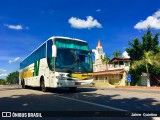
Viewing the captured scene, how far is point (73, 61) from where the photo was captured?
54.7 feet

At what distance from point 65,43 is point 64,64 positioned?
1667 millimetres

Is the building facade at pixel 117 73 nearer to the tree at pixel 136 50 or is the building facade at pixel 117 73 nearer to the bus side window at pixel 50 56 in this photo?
the tree at pixel 136 50

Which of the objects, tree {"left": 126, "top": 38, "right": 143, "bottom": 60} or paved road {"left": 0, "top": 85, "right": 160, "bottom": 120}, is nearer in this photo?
paved road {"left": 0, "top": 85, "right": 160, "bottom": 120}

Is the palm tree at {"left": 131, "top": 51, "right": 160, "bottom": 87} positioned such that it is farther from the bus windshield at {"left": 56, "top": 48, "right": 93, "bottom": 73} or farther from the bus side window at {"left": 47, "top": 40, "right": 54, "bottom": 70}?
the bus side window at {"left": 47, "top": 40, "right": 54, "bottom": 70}

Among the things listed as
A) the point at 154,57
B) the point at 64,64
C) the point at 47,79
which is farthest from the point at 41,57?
the point at 154,57

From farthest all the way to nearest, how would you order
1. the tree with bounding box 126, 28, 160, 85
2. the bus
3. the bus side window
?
the tree with bounding box 126, 28, 160, 85, the bus side window, the bus

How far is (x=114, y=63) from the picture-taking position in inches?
2359

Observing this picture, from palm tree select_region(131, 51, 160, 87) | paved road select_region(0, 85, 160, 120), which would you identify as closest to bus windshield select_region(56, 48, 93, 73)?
paved road select_region(0, 85, 160, 120)

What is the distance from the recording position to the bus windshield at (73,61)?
16.4 meters

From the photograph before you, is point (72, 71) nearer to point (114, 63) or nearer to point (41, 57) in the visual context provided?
point (41, 57)

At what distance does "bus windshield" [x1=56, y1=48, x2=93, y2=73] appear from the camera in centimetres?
1639

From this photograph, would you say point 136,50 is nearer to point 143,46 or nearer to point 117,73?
point 143,46

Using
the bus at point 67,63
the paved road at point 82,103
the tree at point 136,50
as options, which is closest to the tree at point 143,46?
the tree at point 136,50

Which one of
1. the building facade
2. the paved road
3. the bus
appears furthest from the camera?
the building facade
